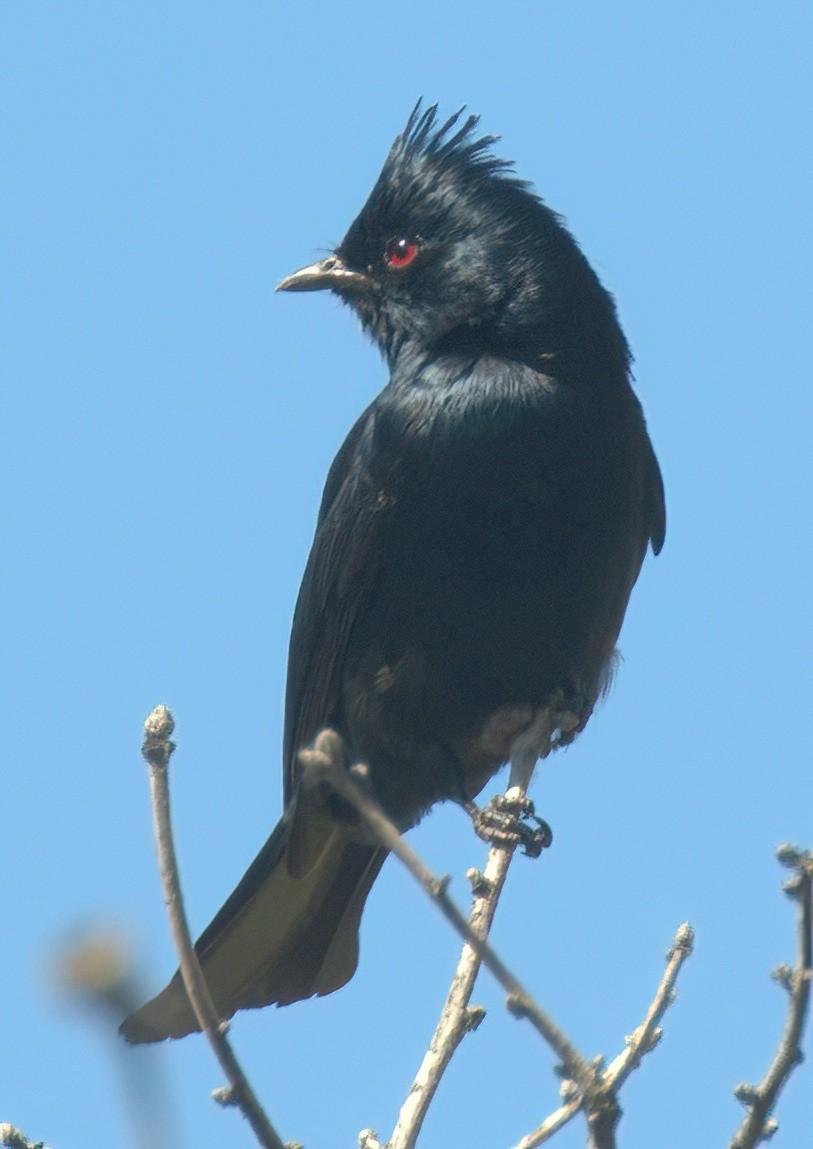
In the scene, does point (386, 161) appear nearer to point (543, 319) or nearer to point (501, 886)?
point (543, 319)

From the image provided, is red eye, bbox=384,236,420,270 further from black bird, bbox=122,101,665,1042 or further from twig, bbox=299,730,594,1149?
Result: twig, bbox=299,730,594,1149

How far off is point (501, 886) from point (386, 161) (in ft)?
11.5

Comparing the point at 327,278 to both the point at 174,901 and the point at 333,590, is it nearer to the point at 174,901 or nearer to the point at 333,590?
the point at 333,590

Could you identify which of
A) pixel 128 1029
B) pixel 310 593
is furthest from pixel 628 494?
pixel 128 1029

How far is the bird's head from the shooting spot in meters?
5.41

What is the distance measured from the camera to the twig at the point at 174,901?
2.01 metres

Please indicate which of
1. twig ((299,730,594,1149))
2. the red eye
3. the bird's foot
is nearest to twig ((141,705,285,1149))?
twig ((299,730,594,1149))

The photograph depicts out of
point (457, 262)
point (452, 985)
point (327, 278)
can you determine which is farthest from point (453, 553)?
point (452, 985)

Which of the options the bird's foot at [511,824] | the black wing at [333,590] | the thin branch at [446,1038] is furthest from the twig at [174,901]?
the black wing at [333,590]

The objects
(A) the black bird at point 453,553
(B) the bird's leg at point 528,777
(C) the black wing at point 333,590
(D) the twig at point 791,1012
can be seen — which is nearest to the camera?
(D) the twig at point 791,1012

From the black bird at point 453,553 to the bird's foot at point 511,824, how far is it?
0.18 m

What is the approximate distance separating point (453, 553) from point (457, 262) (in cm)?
127

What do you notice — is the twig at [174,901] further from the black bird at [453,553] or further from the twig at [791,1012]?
the black bird at [453,553]

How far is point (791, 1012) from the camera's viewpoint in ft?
6.87
